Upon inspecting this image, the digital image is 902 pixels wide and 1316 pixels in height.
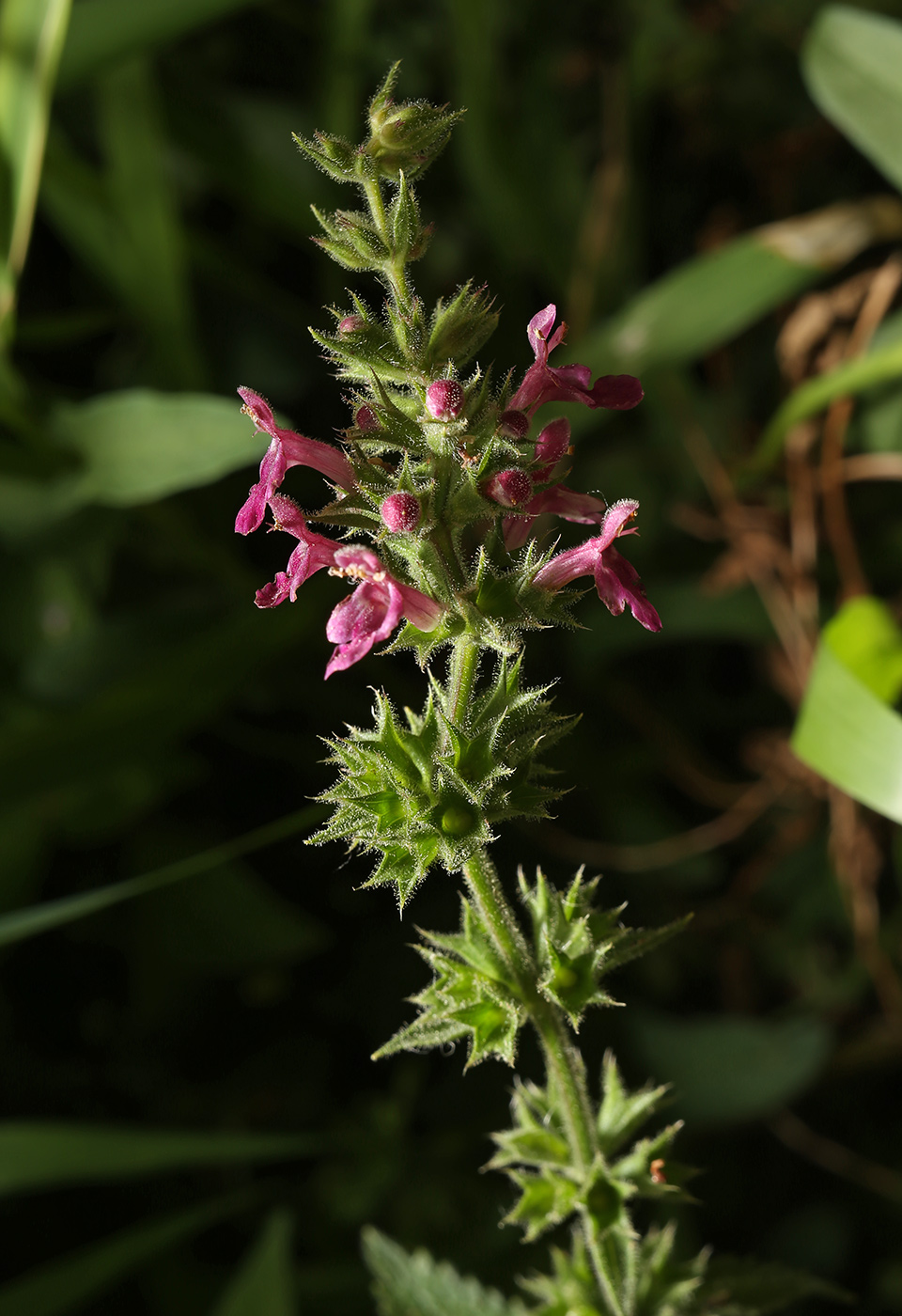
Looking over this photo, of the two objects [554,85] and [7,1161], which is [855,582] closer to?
[554,85]

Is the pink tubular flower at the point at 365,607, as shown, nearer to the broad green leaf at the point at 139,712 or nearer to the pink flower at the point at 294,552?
the pink flower at the point at 294,552

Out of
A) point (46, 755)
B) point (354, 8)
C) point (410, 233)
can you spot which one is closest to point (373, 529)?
point (410, 233)

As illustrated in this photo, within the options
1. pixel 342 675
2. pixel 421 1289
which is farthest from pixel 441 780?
pixel 342 675

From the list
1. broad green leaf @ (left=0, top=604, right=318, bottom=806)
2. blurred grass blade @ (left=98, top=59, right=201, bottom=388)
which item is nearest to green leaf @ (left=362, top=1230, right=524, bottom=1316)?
broad green leaf @ (left=0, top=604, right=318, bottom=806)

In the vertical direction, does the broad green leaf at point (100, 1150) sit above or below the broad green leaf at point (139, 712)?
below

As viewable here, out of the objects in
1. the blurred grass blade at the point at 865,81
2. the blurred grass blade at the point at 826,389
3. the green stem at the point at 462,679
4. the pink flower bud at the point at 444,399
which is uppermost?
the blurred grass blade at the point at 865,81

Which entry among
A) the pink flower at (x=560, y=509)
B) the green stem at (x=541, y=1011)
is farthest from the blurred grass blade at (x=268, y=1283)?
the pink flower at (x=560, y=509)
